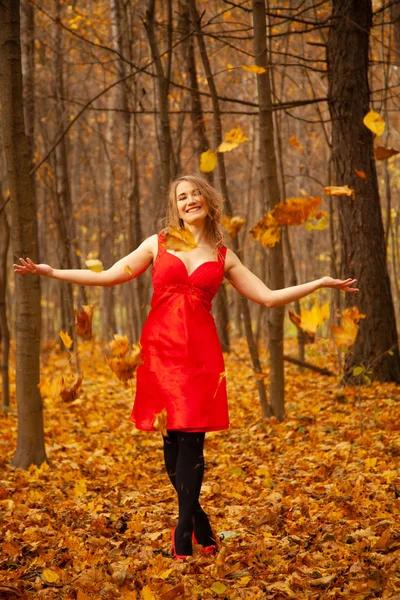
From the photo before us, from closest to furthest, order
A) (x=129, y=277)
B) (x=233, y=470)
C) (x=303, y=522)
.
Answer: (x=129, y=277), (x=303, y=522), (x=233, y=470)

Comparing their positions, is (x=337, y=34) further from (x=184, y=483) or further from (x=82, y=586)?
(x=82, y=586)

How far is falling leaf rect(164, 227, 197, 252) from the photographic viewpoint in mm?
3080

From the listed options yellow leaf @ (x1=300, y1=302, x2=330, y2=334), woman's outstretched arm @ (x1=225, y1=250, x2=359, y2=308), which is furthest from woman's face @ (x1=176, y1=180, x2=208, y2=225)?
yellow leaf @ (x1=300, y1=302, x2=330, y2=334)

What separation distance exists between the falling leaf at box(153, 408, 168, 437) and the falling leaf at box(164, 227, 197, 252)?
2.60 ft

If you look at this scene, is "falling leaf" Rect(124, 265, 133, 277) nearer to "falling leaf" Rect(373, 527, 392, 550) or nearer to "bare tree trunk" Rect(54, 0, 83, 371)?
"falling leaf" Rect(373, 527, 392, 550)

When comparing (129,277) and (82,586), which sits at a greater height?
(129,277)

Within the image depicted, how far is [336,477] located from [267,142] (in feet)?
8.71

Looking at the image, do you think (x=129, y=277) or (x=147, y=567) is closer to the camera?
(x=147, y=567)


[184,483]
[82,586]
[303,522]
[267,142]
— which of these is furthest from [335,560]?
[267,142]

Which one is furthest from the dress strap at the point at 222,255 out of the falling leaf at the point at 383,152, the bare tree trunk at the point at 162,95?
the bare tree trunk at the point at 162,95

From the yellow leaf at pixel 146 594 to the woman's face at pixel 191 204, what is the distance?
1703 mm

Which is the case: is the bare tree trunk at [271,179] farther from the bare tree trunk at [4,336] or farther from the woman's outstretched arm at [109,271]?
the bare tree trunk at [4,336]

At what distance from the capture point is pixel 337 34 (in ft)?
20.9

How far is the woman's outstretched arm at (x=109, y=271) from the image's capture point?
9.73 feet
